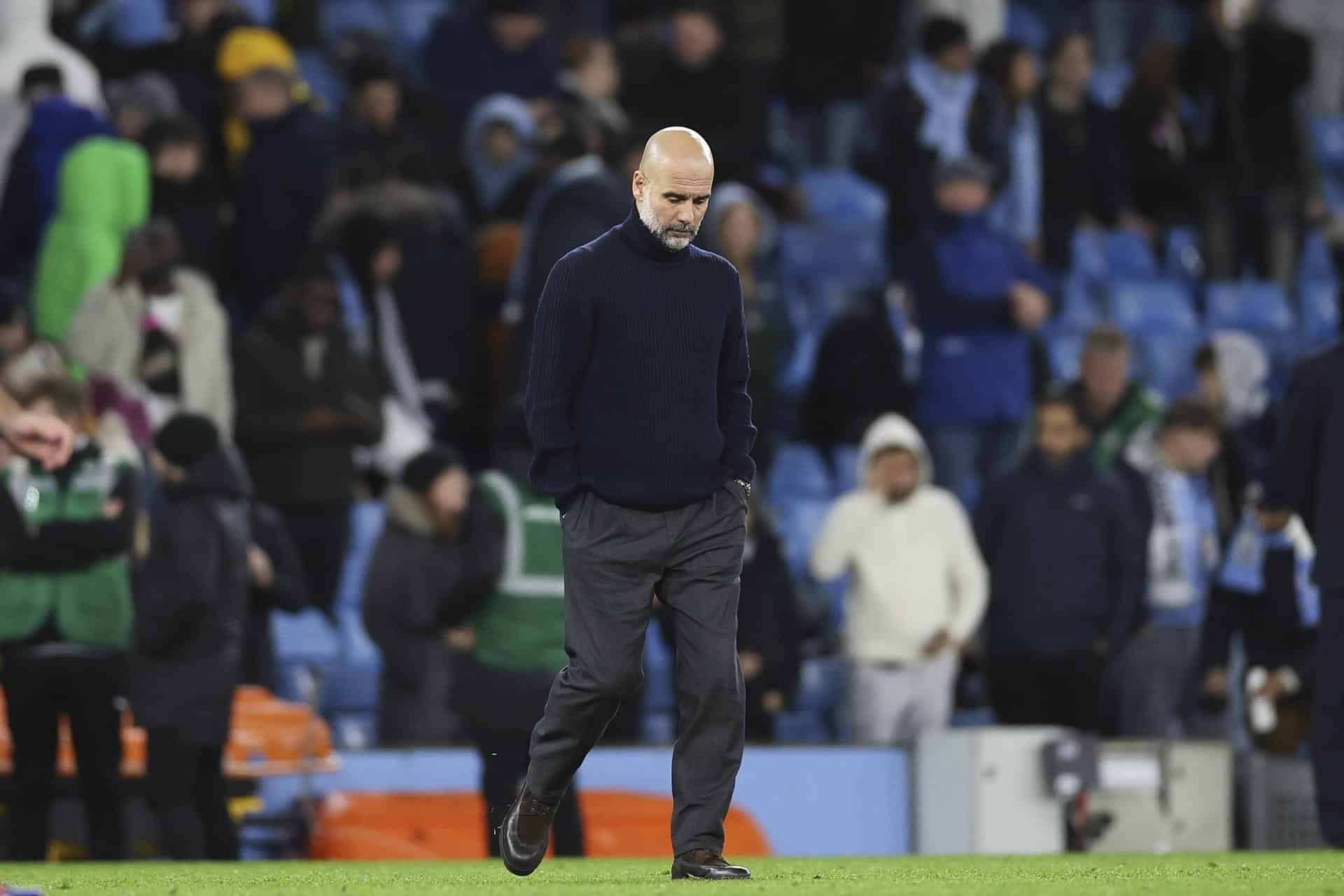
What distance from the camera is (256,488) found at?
1370 cm

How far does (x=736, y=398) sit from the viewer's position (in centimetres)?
783

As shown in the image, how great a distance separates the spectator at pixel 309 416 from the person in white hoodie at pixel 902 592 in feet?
7.90

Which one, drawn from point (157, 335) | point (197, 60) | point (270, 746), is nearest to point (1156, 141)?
point (197, 60)

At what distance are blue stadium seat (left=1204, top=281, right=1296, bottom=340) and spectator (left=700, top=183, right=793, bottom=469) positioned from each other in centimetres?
452

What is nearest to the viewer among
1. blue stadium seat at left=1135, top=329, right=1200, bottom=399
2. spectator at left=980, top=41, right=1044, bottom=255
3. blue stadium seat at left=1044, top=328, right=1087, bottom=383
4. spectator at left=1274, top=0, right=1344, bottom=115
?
spectator at left=980, top=41, right=1044, bottom=255

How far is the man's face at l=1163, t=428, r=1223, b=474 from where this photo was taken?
14.7m

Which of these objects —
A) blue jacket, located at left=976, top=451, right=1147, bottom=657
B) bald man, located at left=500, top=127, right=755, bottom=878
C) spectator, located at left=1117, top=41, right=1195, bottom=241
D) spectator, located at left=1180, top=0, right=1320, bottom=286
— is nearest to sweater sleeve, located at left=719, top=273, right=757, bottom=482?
bald man, located at left=500, top=127, right=755, bottom=878

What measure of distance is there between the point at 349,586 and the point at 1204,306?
23.8 ft

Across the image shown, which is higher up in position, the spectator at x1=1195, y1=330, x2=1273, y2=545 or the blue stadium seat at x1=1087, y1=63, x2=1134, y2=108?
the blue stadium seat at x1=1087, y1=63, x2=1134, y2=108

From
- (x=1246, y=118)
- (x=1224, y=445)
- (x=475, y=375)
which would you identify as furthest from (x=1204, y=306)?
(x=475, y=375)

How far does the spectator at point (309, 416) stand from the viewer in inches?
542

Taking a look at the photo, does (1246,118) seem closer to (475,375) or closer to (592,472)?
(475,375)

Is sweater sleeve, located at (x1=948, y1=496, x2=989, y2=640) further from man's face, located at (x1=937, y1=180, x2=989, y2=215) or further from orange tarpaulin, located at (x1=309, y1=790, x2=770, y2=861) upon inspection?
man's face, located at (x1=937, y1=180, x2=989, y2=215)

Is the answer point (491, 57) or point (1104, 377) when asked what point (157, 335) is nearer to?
point (491, 57)
